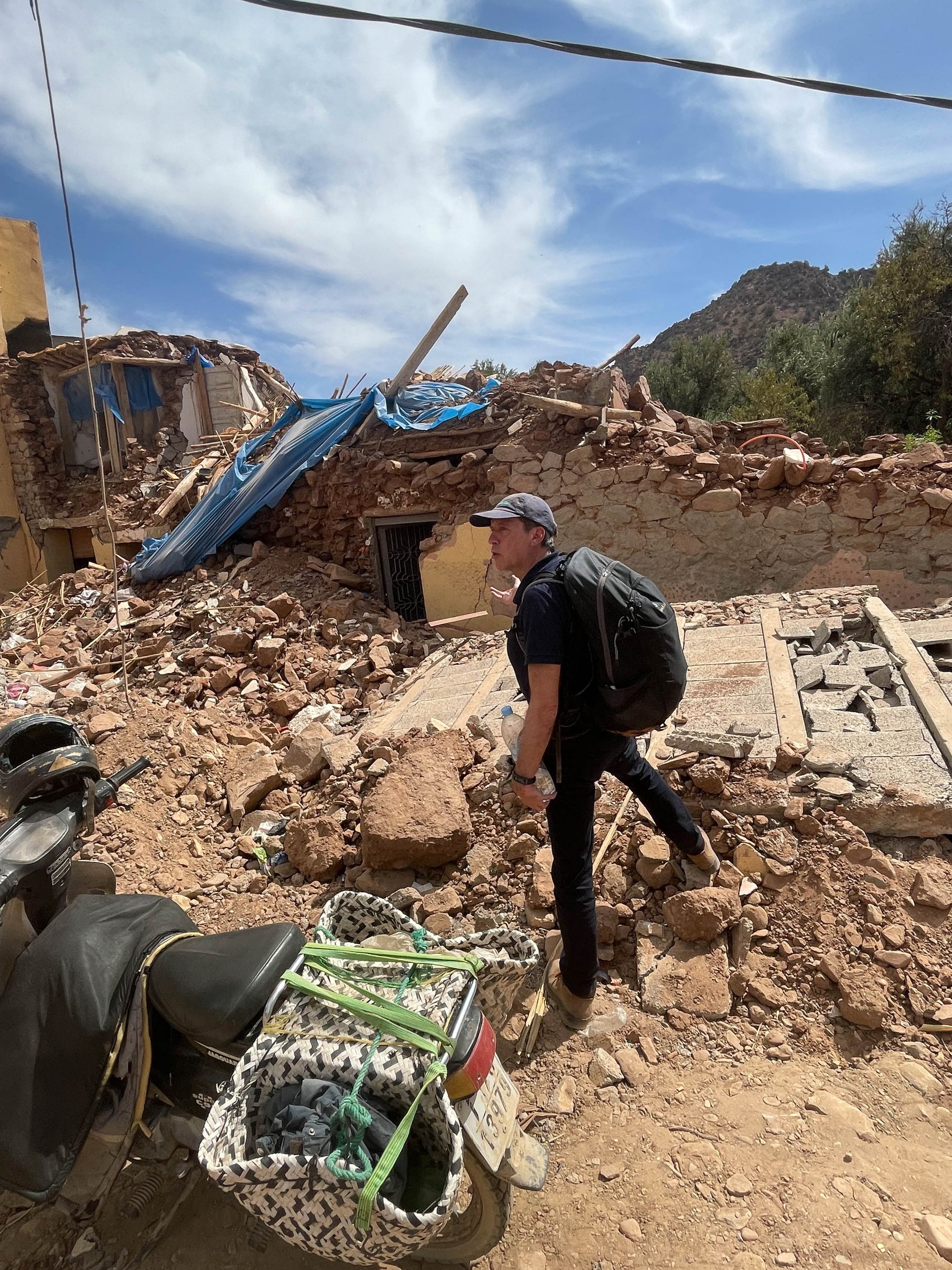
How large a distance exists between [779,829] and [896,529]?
4.99 meters

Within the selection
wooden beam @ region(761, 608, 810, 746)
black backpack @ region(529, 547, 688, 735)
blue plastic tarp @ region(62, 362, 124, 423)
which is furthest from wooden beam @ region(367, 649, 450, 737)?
blue plastic tarp @ region(62, 362, 124, 423)

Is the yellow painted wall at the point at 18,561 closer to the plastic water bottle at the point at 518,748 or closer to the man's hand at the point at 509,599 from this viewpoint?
the man's hand at the point at 509,599

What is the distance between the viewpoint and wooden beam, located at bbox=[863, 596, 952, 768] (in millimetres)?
3420

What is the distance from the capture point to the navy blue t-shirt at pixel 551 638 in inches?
92.4

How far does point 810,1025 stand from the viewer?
2.58 m

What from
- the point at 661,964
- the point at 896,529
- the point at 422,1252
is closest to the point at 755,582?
the point at 896,529

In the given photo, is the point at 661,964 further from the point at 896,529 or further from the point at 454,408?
the point at 454,408

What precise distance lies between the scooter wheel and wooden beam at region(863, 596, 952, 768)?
2607 millimetres

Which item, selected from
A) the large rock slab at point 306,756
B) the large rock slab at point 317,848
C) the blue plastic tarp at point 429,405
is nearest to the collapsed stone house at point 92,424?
the blue plastic tarp at point 429,405

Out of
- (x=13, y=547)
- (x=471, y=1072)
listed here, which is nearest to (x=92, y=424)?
(x=13, y=547)

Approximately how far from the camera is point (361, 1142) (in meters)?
1.45

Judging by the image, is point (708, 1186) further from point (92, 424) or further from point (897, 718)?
point (92, 424)

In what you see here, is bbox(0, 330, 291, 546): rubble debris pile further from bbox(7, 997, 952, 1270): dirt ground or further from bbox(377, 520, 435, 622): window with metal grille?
bbox(7, 997, 952, 1270): dirt ground

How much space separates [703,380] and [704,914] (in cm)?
2309
